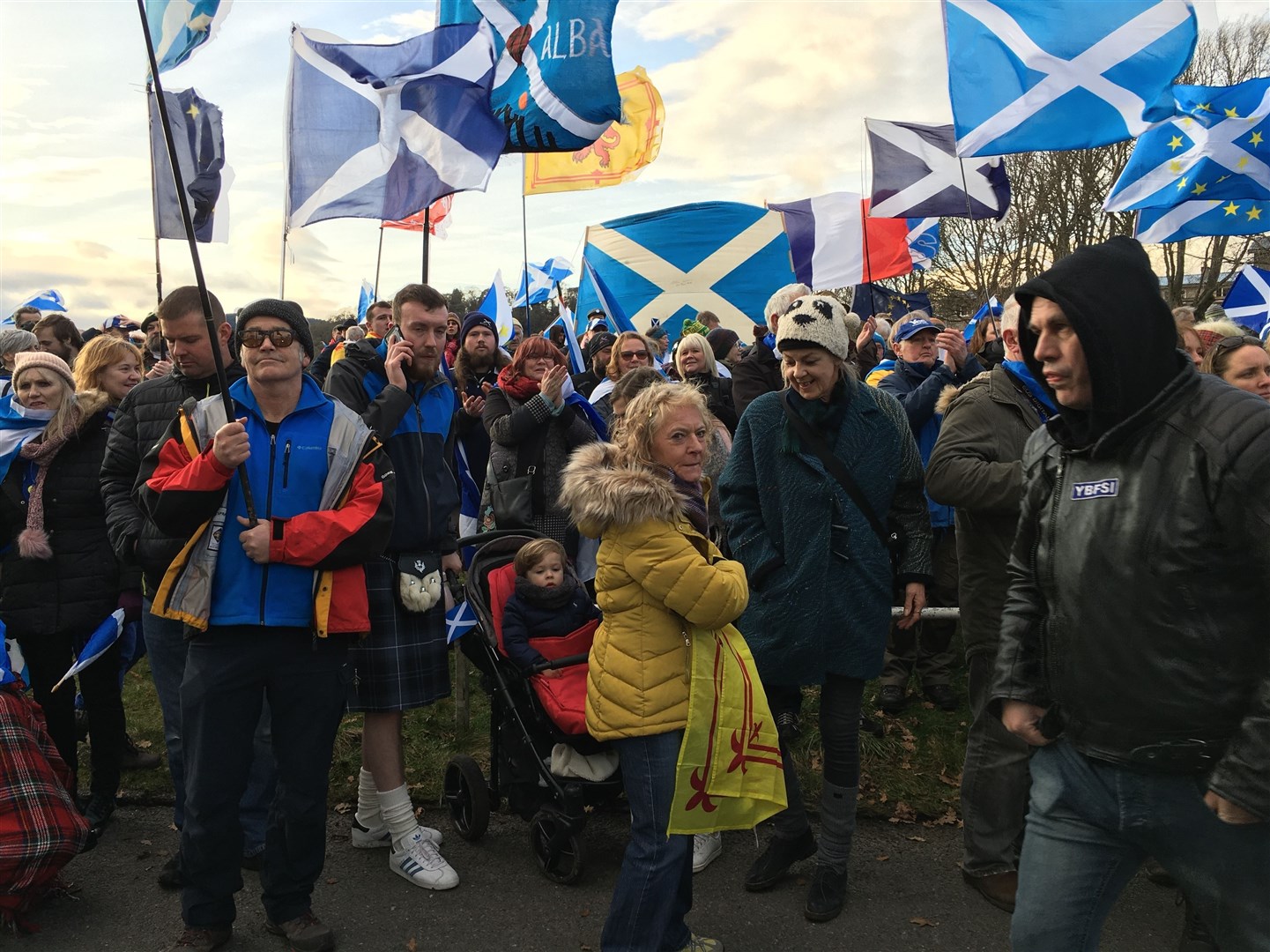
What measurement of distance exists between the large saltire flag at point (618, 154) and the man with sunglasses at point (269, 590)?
27.8ft

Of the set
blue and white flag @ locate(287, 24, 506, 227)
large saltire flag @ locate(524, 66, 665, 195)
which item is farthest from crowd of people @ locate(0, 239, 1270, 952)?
large saltire flag @ locate(524, 66, 665, 195)

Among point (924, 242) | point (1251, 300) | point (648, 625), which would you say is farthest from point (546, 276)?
point (648, 625)

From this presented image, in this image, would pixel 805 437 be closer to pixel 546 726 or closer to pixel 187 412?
pixel 546 726

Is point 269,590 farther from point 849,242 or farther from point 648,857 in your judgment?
point 849,242

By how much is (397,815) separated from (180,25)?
313 centimetres

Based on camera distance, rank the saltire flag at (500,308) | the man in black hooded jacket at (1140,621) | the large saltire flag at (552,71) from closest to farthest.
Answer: the man in black hooded jacket at (1140,621), the large saltire flag at (552,71), the saltire flag at (500,308)

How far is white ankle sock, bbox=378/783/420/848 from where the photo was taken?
13.5ft

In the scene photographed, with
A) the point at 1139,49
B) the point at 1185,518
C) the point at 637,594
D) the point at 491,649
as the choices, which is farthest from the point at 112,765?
the point at 1139,49

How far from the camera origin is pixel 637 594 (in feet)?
10.3

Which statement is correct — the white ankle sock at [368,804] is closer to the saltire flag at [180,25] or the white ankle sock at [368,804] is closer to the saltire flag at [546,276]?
the saltire flag at [180,25]

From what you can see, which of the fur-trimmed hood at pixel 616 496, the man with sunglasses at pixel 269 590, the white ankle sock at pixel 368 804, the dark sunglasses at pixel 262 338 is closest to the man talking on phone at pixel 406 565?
the white ankle sock at pixel 368 804

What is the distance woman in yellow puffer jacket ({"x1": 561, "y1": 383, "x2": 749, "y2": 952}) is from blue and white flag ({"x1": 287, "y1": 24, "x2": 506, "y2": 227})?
286cm

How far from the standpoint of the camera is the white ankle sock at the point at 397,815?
4.11 metres

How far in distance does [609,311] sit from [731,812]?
792 cm
